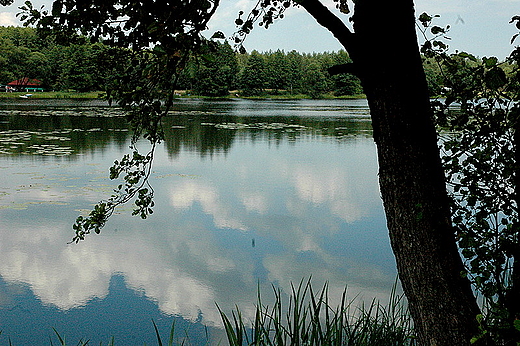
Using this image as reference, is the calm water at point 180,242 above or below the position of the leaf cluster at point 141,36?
below

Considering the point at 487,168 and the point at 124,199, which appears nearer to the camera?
the point at 487,168

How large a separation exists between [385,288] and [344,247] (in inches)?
37.7

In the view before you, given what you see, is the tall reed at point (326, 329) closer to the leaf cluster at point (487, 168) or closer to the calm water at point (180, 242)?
the leaf cluster at point (487, 168)

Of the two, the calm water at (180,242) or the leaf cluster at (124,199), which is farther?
the calm water at (180,242)

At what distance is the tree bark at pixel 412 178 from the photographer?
66.5 inches

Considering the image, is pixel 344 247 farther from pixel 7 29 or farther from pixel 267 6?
A: pixel 7 29

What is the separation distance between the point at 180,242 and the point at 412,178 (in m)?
3.70

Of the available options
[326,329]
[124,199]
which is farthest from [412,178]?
[326,329]

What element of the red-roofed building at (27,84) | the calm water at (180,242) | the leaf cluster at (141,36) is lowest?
the calm water at (180,242)

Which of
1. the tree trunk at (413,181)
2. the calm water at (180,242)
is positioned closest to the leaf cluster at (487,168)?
the tree trunk at (413,181)

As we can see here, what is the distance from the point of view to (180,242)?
5148 millimetres

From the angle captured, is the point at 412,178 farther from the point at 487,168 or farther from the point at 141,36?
the point at 141,36

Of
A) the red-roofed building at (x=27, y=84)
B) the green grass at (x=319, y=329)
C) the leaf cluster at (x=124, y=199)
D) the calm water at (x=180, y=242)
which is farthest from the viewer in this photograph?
the red-roofed building at (x=27, y=84)

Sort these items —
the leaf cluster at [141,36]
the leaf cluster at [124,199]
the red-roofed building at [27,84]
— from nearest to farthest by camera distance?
the leaf cluster at [141,36]
the leaf cluster at [124,199]
the red-roofed building at [27,84]
